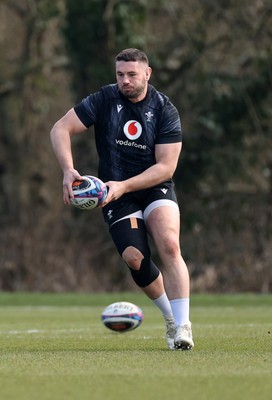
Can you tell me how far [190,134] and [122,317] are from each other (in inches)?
726

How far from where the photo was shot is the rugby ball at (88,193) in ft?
30.7

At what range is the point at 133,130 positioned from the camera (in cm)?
1016

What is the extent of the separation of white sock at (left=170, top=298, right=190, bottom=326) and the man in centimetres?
1

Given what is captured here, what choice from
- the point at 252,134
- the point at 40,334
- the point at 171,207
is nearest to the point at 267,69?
the point at 252,134

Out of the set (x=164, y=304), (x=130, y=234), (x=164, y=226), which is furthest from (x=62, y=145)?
(x=164, y=304)

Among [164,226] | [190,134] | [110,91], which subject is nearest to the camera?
[164,226]

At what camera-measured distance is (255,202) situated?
28.1m

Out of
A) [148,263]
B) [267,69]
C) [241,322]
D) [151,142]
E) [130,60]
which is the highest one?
[267,69]

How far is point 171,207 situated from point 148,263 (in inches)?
21.4

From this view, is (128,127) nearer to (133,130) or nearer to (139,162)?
(133,130)

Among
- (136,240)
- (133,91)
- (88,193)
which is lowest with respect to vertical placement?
(136,240)

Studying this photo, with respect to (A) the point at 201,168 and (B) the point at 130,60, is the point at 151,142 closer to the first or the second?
(B) the point at 130,60

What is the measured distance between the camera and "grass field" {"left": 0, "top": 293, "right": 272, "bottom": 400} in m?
6.65

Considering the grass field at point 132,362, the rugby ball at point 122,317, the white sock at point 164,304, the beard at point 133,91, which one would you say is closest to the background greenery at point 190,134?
the grass field at point 132,362
